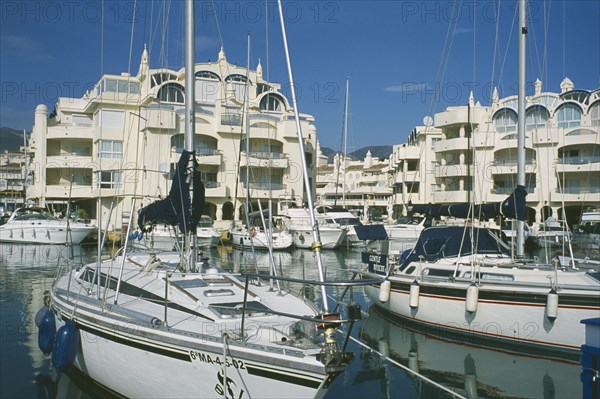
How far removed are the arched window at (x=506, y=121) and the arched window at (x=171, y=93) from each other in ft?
99.8

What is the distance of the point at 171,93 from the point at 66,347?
4412 centimetres

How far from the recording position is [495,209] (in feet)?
53.2

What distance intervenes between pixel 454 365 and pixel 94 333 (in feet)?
24.0

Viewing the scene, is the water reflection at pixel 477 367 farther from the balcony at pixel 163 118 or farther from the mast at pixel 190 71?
the balcony at pixel 163 118

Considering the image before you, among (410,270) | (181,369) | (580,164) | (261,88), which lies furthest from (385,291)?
(261,88)

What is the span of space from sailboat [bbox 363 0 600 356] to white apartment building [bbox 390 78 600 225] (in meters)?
28.5

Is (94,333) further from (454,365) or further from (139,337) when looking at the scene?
(454,365)

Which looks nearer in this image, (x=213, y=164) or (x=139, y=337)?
(x=139, y=337)

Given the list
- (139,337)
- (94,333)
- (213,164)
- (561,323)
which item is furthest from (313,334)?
(213,164)

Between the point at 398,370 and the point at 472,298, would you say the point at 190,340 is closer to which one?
the point at 398,370

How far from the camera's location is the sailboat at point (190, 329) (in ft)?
21.3

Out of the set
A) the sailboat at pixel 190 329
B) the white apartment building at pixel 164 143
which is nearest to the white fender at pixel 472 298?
the sailboat at pixel 190 329

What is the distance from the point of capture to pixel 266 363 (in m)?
6.48

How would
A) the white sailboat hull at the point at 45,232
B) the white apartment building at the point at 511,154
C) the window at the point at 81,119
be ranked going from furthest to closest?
the window at the point at 81,119 < the white apartment building at the point at 511,154 < the white sailboat hull at the point at 45,232
